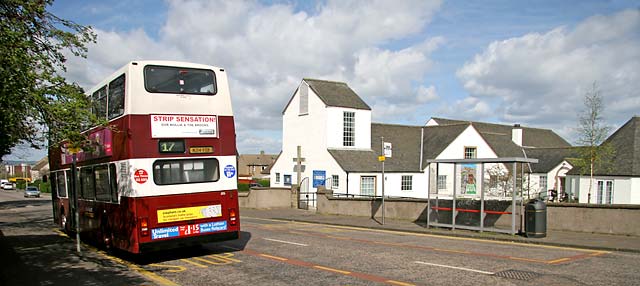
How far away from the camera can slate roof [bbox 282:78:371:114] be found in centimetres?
3759

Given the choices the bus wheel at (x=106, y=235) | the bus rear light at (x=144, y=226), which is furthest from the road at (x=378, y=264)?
the bus rear light at (x=144, y=226)

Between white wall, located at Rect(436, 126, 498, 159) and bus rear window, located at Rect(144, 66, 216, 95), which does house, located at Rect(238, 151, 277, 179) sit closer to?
white wall, located at Rect(436, 126, 498, 159)

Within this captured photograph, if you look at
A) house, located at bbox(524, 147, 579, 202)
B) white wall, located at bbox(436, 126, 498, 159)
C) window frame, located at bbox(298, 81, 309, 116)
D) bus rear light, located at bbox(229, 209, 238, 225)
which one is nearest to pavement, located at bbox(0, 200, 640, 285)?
bus rear light, located at bbox(229, 209, 238, 225)

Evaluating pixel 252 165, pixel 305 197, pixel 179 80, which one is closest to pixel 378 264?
pixel 179 80

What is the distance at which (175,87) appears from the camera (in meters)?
11.8

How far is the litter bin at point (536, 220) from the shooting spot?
1539 centimetres

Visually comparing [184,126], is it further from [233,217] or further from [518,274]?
[518,274]

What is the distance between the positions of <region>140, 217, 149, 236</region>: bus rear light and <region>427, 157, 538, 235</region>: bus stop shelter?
10.5m

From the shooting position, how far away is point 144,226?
11258 mm

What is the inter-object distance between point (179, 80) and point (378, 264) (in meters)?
6.22

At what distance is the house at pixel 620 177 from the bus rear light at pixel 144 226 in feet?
102

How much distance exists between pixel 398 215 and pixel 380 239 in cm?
660

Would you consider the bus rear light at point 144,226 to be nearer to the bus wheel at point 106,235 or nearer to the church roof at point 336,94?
the bus wheel at point 106,235

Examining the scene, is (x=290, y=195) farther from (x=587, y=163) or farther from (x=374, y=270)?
(x=374, y=270)
